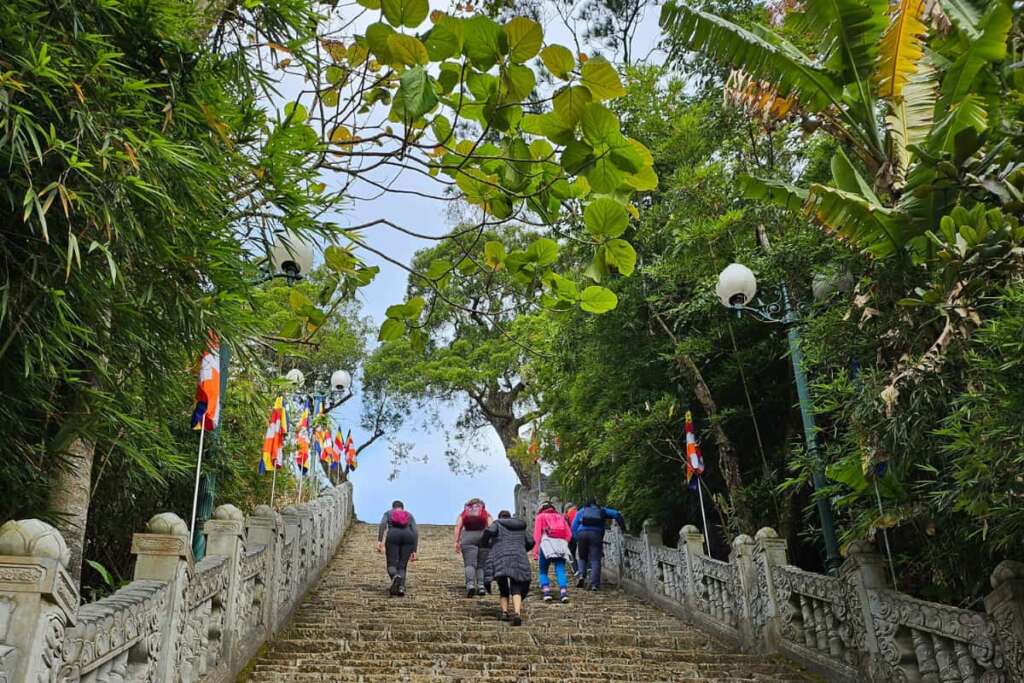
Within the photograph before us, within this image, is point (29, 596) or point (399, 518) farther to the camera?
point (399, 518)

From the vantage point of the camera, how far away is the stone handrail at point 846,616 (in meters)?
4.30

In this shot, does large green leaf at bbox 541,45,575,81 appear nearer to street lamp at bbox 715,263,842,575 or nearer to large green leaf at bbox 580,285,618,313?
large green leaf at bbox 580,285,618,313

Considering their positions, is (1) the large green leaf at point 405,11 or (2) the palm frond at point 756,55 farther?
(2) the palm frond at point 756,55

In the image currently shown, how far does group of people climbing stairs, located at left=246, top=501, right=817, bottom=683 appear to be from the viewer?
611 centimetres

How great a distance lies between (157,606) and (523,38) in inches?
139

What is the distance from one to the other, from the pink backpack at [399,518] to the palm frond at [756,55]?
6712 millimetres

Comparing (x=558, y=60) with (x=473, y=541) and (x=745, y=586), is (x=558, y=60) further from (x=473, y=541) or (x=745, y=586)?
(x=473, y=541)

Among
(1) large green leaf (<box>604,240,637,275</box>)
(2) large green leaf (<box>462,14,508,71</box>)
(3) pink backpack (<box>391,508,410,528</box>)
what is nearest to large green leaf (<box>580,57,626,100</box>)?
(2) large green leaf (<box>462,14,508,71</box>)

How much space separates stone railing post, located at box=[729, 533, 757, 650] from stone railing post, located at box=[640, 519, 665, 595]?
2.65 m

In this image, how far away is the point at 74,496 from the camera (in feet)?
13.4

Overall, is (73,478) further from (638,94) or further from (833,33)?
(638,94)

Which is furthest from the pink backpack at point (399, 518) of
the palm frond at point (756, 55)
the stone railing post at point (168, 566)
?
the palm frond at point (756, 55)

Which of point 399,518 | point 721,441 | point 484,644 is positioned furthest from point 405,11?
point 721,441

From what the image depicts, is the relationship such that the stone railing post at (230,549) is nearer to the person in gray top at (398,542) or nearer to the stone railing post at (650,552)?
the person in gray top at (398,542)
